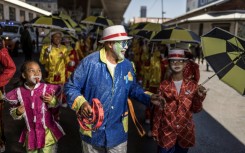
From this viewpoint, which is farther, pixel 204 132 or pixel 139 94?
pixel 204 132

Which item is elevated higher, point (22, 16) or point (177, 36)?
point (22, 16)

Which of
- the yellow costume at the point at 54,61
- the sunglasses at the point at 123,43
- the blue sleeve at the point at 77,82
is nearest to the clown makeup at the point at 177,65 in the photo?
the sunglasses at the point at 123,43

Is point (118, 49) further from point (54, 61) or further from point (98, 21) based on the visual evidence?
point (98, 21)

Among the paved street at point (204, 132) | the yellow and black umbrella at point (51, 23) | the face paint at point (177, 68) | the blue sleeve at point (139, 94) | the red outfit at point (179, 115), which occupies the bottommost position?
the paved street at point (204, 132)

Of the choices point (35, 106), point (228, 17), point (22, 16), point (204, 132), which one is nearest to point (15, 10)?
point (22, 16)

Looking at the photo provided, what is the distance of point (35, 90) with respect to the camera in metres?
3.35

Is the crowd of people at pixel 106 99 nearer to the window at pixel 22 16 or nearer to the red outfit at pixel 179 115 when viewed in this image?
the red outfit at pixel 179 115

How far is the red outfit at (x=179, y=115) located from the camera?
364 centimetres

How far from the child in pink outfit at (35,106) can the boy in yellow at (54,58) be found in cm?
362

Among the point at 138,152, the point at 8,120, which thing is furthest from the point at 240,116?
the point at 8,120

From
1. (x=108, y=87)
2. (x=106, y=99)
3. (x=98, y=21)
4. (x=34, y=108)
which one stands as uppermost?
(x=98, y=21)

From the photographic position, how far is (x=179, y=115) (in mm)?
3662

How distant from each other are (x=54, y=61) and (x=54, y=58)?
0.07 m

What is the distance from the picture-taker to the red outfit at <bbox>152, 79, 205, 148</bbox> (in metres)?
3.64
